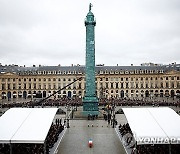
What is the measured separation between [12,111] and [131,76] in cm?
7314

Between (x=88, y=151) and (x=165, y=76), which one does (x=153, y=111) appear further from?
(x=165, y=76)

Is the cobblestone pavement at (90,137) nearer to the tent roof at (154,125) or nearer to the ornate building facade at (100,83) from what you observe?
the tent roof at (154,125)

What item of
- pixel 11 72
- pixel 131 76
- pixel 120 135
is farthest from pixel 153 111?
pixel 11 72

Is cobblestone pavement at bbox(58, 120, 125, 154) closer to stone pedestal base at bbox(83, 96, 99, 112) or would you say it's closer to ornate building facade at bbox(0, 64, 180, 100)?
stone pedestal base at bbox(83, 96, 99, 112)

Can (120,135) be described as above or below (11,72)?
below

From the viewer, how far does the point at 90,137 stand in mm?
31172

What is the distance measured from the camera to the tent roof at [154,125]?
2203 centimetres

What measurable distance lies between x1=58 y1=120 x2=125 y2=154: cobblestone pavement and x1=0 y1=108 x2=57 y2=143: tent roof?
9.98ft

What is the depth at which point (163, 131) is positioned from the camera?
23.0 meters

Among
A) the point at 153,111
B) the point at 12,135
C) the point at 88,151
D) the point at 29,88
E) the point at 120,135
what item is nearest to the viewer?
the point at 12,135

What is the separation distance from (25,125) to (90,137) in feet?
29.1

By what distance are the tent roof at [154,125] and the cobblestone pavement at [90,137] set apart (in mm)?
3059

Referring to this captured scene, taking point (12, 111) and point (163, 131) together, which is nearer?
point (163, 131)

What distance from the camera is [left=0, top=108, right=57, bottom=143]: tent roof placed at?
22.2 m
